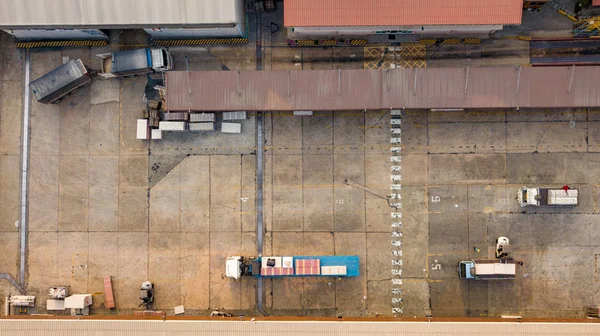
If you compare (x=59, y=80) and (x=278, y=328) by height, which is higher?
(x=59, y=80)

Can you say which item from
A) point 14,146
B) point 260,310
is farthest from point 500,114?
point 14,146

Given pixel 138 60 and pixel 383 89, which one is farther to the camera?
pixel 138 60

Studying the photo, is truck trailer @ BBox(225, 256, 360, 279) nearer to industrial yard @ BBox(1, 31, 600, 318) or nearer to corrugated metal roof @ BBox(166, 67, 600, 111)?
industrial yard @ BBox(1, 31, 600, 318)

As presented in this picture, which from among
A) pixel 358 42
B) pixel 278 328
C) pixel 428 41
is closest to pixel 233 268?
pixel 278 328

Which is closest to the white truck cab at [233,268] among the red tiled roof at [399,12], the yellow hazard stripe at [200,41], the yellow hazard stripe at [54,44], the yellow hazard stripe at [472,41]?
the yellow hazard stripe at [200,41]

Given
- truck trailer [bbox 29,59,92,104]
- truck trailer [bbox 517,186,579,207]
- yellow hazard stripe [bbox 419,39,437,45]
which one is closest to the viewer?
truck trailer [bbox 517,186,579,207]

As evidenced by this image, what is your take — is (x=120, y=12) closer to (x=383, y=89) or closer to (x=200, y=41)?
(x=200, y=41)

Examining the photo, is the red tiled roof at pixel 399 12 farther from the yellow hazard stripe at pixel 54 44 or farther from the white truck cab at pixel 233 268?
the white truck cab at pixel 233 268

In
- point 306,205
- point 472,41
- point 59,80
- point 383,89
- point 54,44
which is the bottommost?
point 306,205

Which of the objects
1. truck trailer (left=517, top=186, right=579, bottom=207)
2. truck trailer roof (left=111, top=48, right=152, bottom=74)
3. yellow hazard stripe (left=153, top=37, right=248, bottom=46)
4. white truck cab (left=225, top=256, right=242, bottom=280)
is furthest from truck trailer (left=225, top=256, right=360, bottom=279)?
yellow hazard stripe (left=153, top=37, right=248, bottom=46)
